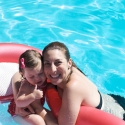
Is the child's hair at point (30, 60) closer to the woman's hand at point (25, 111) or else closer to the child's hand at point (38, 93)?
the child's hand at point (38, 93)

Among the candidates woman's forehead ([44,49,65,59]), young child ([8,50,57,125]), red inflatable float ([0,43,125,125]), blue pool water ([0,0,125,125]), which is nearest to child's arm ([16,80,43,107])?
young child ([8,50,57,125])

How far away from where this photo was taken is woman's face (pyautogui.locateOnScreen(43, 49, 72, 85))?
3047 millimetres

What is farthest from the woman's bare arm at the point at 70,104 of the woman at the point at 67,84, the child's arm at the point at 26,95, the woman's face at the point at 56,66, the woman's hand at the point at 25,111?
the woman's hand at the point at 25,111

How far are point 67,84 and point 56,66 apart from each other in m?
0.20

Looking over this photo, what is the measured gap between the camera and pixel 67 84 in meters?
3.01

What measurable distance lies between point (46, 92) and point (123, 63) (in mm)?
2302

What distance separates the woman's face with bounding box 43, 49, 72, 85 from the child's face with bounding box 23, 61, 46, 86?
0.09 m

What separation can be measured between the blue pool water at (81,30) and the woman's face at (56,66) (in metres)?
1.81

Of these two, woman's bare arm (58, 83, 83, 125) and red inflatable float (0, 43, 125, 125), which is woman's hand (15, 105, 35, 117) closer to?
red inflatable float (0, 43, 125, 125)

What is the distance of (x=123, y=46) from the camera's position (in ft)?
18.7

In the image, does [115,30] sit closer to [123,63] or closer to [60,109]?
[123,63]

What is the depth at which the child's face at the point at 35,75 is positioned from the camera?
3170 mm

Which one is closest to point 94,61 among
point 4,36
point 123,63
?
point 123,63

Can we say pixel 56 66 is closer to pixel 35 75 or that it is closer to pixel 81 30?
pixel 35 75
